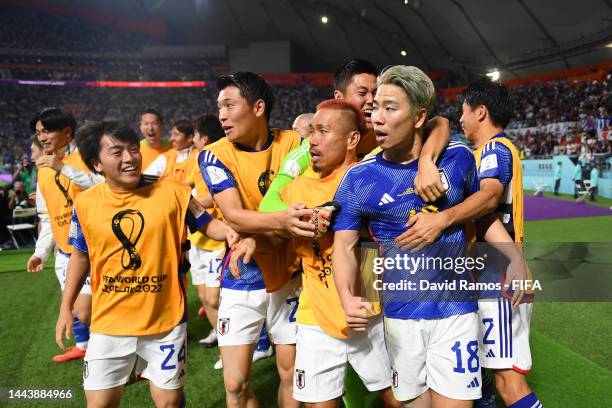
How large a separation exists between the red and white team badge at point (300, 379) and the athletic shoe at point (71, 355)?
126 inches

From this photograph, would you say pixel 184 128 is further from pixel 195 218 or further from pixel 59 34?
pixel 59 34

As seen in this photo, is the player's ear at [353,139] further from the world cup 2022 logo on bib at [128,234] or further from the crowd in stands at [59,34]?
the crowd in stands at [59,34]

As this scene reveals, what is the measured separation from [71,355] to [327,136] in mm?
3839

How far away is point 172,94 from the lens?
146ft

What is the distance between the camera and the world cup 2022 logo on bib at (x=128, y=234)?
259 centimetres

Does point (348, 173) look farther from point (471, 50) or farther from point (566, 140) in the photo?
point (471, 50)

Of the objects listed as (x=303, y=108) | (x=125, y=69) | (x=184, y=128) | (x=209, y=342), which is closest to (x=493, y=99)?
(x=209, y=342)

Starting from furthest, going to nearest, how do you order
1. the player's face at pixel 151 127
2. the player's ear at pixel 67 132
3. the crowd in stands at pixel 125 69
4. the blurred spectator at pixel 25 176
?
1. the crowd in stands at pixel 125 69
2. the blurred spectator at pixel 25 176
3. the player's face at pixel 151 127
4. the player's ear at pixel 67 132

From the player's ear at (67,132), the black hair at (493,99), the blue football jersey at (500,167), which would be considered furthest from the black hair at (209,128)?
the blue football jersey at (500,167)

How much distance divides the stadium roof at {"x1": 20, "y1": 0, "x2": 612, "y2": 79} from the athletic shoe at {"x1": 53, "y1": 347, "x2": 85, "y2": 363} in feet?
95.8

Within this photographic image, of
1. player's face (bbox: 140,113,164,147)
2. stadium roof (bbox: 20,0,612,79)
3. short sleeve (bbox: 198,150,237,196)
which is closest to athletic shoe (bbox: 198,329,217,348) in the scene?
short sleeve (bbox: 198,150,237,196)

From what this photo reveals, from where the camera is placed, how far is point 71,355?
Answer: 4602 mm

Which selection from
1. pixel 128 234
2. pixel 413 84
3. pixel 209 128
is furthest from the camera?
pixel 209 128

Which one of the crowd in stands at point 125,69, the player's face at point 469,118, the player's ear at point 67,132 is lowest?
the player's face at point 469,118
